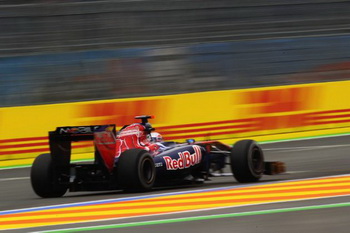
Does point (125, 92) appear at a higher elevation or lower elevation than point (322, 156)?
higher

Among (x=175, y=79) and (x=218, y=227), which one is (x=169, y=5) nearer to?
(x=175, y=79)

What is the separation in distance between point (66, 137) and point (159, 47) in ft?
31.5

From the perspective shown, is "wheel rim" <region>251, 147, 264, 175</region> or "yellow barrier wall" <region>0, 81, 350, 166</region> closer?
"wheel rim" <region>251, 147, 264, 175</region>

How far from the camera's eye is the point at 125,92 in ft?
62.4

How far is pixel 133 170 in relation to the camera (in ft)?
32.0

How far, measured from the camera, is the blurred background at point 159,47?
730 inches

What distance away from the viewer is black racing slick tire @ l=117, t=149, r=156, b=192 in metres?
9.77

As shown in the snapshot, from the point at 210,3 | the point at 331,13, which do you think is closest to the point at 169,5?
the point at 210,3

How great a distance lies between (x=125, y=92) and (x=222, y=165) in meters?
7.94

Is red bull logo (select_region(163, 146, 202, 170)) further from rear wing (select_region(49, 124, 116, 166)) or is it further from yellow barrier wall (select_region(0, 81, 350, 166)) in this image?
yellow barrier wall (select_region(0, 81, 350, 166))

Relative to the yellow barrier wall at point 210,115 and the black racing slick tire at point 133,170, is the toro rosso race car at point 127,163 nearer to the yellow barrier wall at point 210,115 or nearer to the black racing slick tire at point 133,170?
the black racing slick tire at point 133,170

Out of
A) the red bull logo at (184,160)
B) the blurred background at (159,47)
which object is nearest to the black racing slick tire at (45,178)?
the red bull logo at (184,160)

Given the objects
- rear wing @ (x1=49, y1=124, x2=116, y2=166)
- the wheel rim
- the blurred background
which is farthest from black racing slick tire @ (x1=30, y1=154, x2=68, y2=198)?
the blurred background

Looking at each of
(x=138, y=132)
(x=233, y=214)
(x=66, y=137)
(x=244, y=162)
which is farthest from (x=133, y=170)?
(x=233, y=214)
